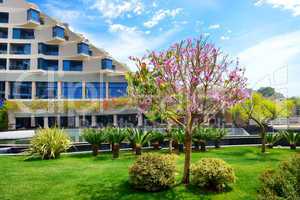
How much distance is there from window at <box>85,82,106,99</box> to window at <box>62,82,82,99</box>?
132cm

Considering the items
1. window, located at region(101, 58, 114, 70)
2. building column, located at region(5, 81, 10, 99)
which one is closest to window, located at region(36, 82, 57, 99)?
building column, located at region(5, 81, 10, 99)

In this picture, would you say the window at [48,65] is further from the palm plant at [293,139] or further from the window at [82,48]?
the palm plant at [293,139]

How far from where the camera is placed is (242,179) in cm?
874

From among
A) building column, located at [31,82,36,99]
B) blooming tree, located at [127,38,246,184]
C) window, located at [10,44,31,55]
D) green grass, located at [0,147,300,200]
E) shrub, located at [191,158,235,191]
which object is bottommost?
green grass, located at [0,147,300,200]

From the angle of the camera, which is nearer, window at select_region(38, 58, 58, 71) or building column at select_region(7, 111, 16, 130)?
building column at select_region(7, 111, 16, 130)

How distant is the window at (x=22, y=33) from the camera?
1795 inches

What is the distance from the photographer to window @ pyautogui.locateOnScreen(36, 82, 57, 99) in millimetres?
45969

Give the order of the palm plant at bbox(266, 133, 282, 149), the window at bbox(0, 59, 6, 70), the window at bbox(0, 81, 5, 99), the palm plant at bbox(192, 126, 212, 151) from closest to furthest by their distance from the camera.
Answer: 1. the palm plant at bbox(192, 126, 212, 151)
2. the palm plant at bbox(266, 133, 282, 149)
3. the window at bbox(0, 81, 5, 99)
4. the window at bbox(0, 59, 6, 70)

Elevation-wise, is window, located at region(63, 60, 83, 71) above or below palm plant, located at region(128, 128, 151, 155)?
above

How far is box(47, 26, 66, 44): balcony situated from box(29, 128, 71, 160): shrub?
36.9m

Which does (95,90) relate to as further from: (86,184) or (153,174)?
(153,174)

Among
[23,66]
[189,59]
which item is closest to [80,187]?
[189,59]

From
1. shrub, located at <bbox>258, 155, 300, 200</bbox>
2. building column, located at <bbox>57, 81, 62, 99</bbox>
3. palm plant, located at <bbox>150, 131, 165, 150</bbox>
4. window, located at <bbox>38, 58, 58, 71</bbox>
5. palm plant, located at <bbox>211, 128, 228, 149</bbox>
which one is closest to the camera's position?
shrub, located at <bbox>258, 155, 300, 200</bbox>

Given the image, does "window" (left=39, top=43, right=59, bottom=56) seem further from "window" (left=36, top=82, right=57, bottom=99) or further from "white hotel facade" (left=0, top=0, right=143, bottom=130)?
"window" (left=36, top=82, right=57, bottom=99)
